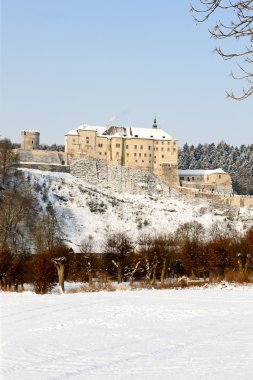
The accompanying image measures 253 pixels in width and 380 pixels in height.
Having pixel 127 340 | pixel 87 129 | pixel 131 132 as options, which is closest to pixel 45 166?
pixel 87 129

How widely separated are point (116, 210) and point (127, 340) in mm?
66463

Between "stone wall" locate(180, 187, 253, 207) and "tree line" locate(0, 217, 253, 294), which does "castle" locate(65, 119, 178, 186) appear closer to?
"stone wall" locate(180, 187, 253, 207)

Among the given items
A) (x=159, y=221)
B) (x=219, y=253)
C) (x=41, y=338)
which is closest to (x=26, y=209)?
(x=159, y=221)

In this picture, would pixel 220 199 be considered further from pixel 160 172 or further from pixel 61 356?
pixel 61 356

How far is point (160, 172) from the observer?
91500 mm

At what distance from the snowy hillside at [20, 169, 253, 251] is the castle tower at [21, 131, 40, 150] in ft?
35.7

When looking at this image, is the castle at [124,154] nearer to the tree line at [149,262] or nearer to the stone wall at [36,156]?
the stone wall at [36,156]

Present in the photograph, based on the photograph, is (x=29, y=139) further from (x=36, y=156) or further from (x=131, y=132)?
(x=131, y=132)

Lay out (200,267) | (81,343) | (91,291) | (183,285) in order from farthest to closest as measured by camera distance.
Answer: (200,267), (183,285), (91,291), (81,343)

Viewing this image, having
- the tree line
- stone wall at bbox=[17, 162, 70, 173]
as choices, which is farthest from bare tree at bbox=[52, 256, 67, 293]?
stone wall at bbox=[17, 162, 70, 173]

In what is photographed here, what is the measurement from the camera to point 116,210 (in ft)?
259

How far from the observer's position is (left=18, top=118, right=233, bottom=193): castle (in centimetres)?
8831

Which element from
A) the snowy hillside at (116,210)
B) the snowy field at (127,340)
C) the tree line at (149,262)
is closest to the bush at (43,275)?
the tree line at (149,262)

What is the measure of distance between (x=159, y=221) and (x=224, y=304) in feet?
190
